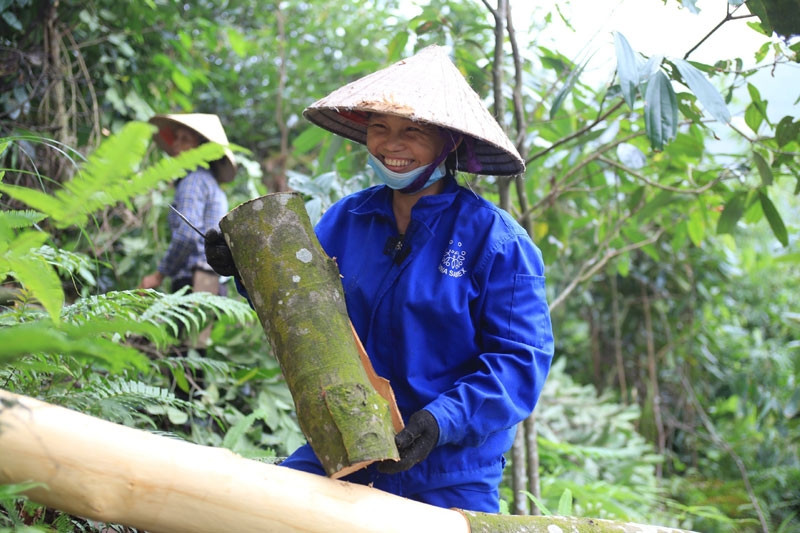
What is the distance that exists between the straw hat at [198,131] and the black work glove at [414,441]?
2.74 meters

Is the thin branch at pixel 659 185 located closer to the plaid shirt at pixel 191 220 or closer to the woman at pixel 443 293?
the woman at pixel 443 293

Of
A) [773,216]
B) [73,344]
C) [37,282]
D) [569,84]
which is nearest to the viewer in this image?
[73,344]

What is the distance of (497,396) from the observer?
189 cm

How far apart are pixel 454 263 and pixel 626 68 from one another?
1036 mm

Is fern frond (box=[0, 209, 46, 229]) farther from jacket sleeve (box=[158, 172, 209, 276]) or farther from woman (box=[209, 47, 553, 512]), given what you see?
jacket sleeve (box=[158, 172, 209, 276])

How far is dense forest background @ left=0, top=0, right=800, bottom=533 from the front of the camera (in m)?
2.11

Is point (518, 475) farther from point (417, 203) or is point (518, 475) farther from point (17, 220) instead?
point (17, 220)

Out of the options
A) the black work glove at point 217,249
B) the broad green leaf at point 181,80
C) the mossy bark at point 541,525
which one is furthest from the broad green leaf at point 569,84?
the broad green leaf at point 181,80

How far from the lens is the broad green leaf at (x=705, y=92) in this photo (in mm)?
2471

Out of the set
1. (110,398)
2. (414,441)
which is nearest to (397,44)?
(110,398)

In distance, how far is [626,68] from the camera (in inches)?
99.0

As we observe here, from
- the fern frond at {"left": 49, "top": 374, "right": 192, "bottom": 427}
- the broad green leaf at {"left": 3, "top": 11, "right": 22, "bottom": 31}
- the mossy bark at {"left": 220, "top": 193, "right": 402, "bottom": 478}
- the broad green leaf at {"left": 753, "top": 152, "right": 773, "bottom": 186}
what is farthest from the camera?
the broad green leaf at {"left": 3, "top": 11, "right": 22, "bottom": 31}

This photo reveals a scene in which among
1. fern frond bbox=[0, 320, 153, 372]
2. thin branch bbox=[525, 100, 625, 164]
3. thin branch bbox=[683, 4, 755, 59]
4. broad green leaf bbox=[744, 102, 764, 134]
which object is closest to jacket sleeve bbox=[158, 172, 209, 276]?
thin branch bbox=[525, 100, 625, 164]

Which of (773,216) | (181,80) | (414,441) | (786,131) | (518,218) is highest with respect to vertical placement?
(786,131)
